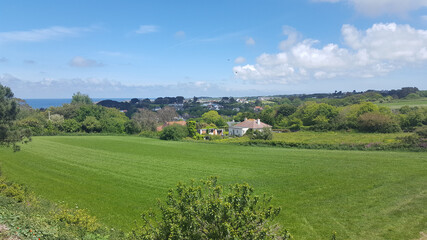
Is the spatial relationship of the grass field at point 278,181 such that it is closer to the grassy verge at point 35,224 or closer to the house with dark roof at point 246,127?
the grassy verge at point 35,224

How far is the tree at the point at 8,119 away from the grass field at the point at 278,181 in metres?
3.26

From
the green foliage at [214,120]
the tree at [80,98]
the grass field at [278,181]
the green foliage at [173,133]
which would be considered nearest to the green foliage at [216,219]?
the grass field at [278,181]

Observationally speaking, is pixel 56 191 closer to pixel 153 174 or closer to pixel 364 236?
pixel 153 174

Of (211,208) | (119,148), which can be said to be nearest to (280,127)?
(119,148)

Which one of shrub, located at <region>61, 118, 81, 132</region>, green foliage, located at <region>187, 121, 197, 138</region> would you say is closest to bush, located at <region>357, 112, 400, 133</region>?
green foliage, located at <region>187, 121, 197, 138</region>

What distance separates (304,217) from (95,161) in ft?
75.0

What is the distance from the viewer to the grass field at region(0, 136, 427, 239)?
12.4 meters

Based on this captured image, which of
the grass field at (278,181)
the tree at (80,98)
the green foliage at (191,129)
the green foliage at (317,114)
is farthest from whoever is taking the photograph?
the tree at (80,98)

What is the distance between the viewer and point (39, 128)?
54406 millimetres

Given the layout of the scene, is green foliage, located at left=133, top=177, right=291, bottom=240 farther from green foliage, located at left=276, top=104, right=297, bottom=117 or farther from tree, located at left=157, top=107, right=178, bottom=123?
tree, located at left=157, top=107, right=178, bottom=123

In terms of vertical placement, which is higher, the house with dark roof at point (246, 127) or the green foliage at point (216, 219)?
the green foliage at point (216, 219)

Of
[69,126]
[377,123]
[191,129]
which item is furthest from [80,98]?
[377,123]

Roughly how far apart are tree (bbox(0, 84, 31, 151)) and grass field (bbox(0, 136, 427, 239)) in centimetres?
326

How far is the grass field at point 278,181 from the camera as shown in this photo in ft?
40.6
